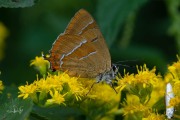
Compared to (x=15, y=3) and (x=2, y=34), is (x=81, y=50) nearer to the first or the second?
(x=15, y=3)

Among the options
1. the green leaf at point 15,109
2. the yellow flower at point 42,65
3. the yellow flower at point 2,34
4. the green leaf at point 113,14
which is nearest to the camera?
the green leaf at point 15,109

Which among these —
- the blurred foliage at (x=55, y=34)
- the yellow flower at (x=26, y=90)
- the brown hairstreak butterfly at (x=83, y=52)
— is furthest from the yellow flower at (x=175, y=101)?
the blurred foliage at (x=55, y=34)

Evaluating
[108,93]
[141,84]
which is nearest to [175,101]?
[141,84]

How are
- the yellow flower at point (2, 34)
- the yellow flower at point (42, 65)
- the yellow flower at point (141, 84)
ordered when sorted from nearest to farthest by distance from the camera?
the yellow flower at point (141, 84), the yellow flower at point (42, 65), the yellow flower at point (2, 34)

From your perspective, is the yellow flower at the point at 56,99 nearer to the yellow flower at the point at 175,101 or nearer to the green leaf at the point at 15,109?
the green leaf at the point at 15,109

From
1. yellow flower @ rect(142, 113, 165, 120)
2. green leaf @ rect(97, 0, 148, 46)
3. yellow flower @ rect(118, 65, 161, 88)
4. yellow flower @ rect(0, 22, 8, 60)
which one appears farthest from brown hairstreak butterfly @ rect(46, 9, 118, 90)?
yellow flower @ rect(0, 22, 8, 60)

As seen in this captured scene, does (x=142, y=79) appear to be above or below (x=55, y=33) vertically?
below

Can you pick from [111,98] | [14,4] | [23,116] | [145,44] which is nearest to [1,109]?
[23,116]
